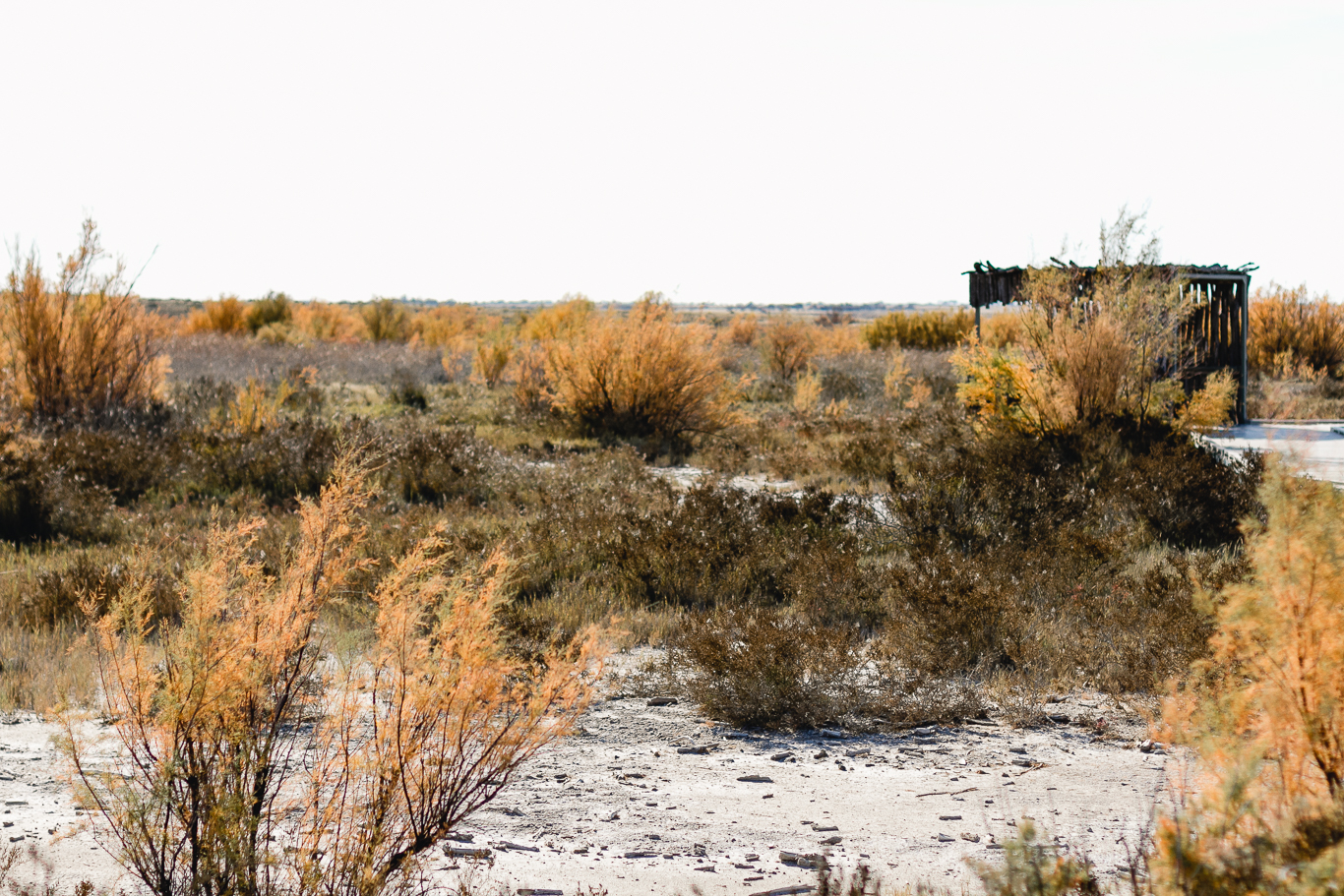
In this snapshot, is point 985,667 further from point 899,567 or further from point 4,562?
point 4,562

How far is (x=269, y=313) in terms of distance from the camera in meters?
40.6

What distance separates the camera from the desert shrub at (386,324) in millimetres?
38781

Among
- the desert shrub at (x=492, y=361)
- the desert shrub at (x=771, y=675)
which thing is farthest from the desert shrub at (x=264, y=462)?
the desert shrub at (x=492, y=361)

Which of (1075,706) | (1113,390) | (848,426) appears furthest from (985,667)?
(848,426)

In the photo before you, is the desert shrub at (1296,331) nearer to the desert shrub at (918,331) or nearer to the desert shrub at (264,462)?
the desert shrub at (918,331)

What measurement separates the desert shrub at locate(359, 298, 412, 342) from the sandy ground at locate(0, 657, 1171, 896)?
3466 centimetres

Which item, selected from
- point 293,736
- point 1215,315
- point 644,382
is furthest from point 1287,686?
point 1215,315

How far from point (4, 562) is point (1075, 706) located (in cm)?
774

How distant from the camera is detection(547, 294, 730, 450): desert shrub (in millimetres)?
15906

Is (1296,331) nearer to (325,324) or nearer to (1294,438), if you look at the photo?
(1294,438)

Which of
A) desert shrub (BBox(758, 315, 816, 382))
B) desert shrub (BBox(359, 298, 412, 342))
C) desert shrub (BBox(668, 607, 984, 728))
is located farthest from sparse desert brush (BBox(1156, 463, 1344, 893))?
desert shrub (BBox(359, 298, 412, 342))

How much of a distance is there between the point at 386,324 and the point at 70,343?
2530cm

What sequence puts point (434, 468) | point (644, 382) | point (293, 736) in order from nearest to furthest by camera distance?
point (293, 736), point (434, 468), point (644, 382)

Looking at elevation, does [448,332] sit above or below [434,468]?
above
